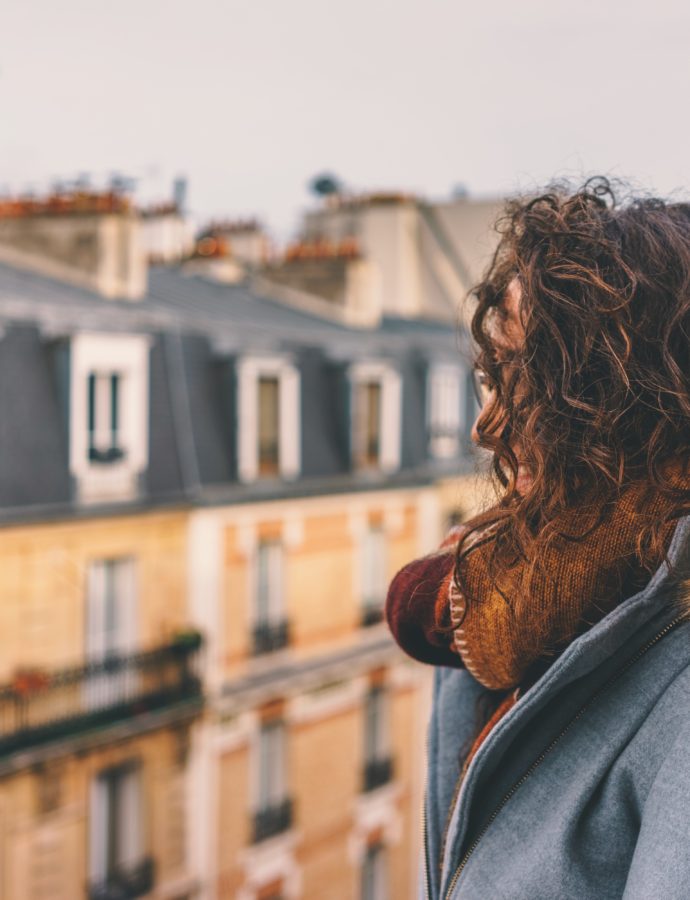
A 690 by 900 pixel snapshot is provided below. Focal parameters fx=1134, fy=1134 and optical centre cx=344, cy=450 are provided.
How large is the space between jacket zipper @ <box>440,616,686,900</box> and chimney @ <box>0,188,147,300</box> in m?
12.5

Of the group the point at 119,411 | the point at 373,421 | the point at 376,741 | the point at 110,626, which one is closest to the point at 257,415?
the point at 119,411

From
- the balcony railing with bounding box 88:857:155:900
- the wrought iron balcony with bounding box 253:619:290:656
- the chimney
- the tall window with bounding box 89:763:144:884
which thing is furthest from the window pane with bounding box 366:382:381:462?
the balcony railing with bounding box 88:857:155:900

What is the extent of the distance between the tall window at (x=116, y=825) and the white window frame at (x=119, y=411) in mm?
3241

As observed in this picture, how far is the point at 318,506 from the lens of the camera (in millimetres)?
15203

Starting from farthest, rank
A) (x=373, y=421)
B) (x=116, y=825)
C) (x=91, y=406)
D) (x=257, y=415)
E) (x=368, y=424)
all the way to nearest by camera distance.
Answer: (x=373, y=421)
(x=368, y=424)
(x=257, y=415)
(x=116, y=825)
(x=91, y=406)

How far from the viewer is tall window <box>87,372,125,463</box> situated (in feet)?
40.3

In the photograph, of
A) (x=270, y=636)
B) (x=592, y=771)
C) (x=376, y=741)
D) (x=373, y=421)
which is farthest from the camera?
(x=376, y=741)

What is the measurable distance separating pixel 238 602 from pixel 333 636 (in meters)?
2.17

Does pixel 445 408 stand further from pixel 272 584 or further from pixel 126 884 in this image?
pixel 126 884

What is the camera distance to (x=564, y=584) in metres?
1.51

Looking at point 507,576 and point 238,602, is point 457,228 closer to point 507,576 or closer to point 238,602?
point 238,602

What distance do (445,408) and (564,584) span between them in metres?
16.3

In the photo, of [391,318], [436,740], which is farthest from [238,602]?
[436,740]

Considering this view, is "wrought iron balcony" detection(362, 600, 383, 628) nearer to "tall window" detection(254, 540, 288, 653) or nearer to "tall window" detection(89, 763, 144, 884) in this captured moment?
"tall window" detection(254, 540, 288, 653)
